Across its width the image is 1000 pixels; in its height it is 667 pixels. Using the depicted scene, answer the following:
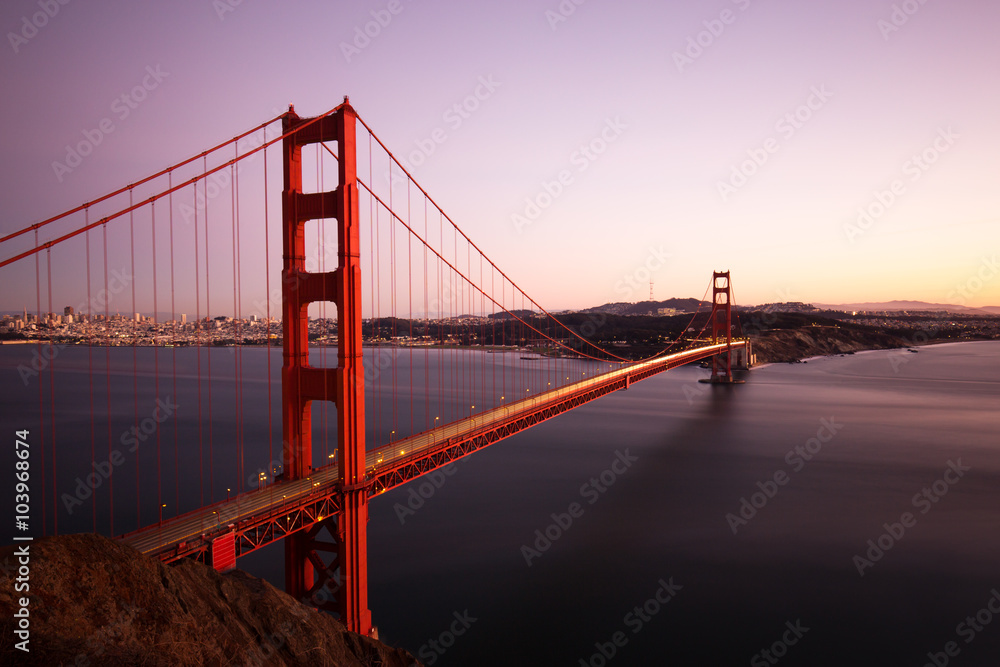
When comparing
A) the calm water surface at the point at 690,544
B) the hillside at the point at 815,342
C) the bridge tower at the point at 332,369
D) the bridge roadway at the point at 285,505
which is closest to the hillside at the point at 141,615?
the bridge roadway at the point at 285,505

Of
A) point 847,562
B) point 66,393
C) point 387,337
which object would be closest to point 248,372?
point 66,393

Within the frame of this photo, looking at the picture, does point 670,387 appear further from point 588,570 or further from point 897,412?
point 588,570

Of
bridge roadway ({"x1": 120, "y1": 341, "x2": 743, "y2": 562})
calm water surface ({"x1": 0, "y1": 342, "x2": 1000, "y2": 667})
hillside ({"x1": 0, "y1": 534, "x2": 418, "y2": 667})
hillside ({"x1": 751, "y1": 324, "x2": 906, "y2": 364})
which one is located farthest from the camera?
hillside ({"x1": 751, "y1": 324, "x2": 906, "y2": 364})

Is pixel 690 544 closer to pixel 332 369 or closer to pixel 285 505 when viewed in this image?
pixel 332 369

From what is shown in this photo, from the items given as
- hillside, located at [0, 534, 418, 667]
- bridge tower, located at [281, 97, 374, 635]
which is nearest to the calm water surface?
bridge tower, located at [281, 97, 374, 635]

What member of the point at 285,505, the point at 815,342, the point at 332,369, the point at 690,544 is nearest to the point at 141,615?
the point at 285,505

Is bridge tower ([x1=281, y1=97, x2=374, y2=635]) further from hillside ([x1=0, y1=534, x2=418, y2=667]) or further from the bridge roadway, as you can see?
hillside ([x1=0, y1=534, x2=418, y2=667])

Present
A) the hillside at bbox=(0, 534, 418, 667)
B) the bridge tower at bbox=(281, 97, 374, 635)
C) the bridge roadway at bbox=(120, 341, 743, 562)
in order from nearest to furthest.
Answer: the hillside at bbox=(0, 534, 418, 667), the bridge roadway at bbox=(120, 341, 743, 562), the bridge tower at bbox=(281, 97, 374, 635)

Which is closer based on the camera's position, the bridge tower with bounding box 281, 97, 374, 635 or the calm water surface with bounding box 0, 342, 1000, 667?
the bridge tower with bounding box 281, 97, 374, 635
